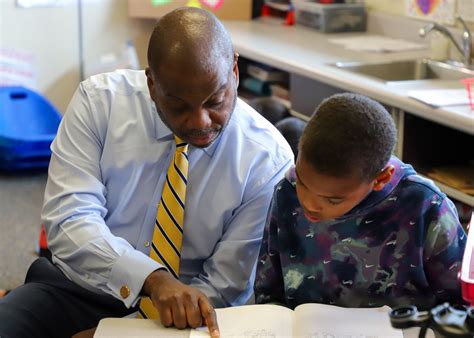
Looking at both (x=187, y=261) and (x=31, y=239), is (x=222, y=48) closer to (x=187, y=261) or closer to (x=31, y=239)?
(x=187, y=261)

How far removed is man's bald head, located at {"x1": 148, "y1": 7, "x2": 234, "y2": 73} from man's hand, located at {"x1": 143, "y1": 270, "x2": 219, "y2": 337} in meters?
0.40

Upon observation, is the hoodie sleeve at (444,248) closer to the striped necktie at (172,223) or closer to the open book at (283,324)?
the open book at (283,324)

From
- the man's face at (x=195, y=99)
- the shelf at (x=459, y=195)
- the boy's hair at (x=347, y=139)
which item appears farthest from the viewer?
the shelf at (x=459, y=195)

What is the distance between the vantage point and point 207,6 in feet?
13.2

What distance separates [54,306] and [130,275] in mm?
278

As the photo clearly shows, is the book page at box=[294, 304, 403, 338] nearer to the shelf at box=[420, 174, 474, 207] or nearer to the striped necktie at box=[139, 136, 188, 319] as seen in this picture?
the striped necktie at box=[139, 136, 188, 319]

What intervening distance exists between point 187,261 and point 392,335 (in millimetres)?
574

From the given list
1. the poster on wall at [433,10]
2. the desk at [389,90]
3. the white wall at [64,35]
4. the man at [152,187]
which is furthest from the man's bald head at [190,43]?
the white wall at [64,35]

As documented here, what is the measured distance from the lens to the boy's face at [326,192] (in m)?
1.21

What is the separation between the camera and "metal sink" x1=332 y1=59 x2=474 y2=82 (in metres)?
2.83

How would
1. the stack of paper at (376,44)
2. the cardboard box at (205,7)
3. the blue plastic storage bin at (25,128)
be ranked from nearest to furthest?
the stack of paper at (376,44) < the blue plastic storage bin at (25,128) < the cardboard box at (205,7)

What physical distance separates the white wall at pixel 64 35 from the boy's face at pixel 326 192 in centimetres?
324

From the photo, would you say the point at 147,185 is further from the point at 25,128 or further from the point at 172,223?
the point at 25,128

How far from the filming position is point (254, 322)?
50.3 inches
